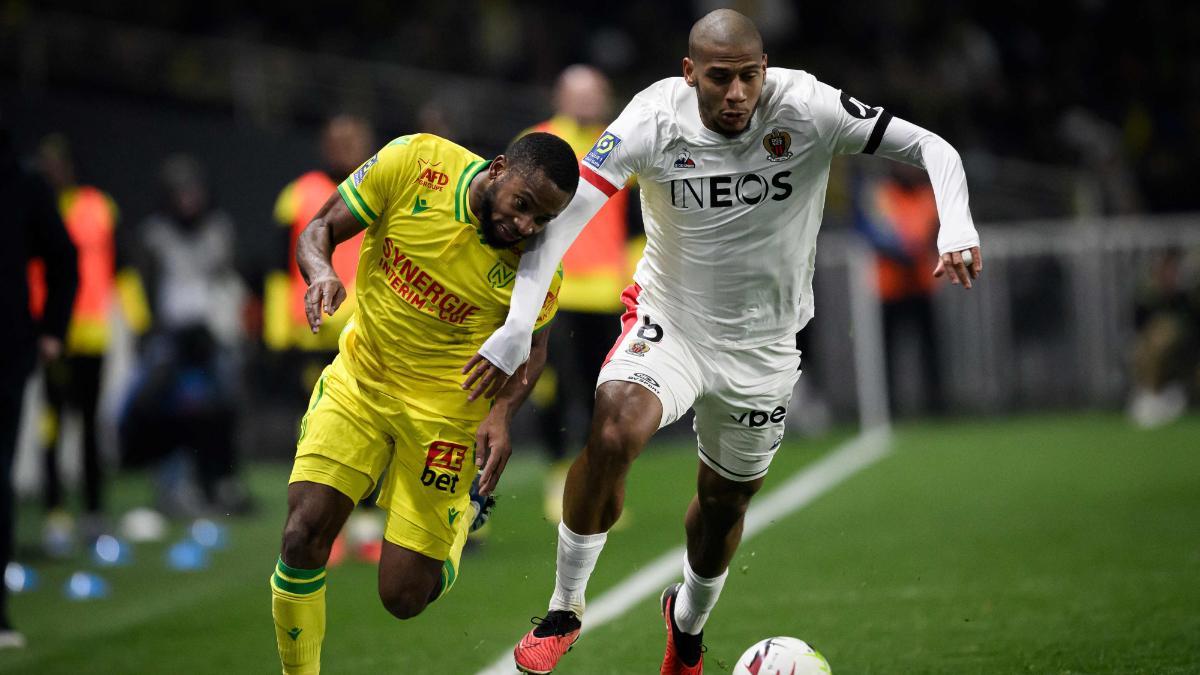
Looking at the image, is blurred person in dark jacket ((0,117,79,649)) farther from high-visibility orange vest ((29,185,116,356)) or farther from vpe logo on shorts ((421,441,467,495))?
high-visibility orange vest ((29,185,116,356))

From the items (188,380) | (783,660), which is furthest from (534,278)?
(188,380)

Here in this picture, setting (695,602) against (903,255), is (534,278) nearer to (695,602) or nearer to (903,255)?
(695,602)

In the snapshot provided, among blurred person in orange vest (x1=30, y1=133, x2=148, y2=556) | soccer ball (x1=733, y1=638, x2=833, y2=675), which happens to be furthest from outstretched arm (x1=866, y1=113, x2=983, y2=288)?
blurred person in orange vest (x1=30, y1=133, x2=148, y2=556)

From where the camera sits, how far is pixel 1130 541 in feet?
29.8

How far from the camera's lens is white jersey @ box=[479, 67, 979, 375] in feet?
18.4

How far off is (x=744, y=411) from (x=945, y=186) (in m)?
1.15

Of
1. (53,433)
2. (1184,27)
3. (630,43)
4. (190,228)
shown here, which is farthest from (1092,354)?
(53,433)

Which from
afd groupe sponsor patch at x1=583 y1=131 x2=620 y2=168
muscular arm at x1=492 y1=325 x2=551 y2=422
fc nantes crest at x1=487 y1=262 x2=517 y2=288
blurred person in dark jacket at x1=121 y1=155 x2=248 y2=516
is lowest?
blurred person in dark jacket at x1=121 y1=155 x2=248 y2=516

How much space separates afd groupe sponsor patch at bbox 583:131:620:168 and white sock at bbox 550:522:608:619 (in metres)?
1.41

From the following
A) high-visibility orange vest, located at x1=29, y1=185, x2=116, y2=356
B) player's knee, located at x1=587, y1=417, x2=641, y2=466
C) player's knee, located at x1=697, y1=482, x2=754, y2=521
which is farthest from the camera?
high-visibility orange vest, located at x1=29, y1=185, x2=116, y2=356

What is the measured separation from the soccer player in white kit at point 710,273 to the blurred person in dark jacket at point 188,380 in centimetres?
656

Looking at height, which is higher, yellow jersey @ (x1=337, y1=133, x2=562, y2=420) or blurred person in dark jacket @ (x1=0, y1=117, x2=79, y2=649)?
yellow jersey @ (x1=337, y1=133, x2=562, y2=420)

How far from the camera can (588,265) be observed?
10234mm

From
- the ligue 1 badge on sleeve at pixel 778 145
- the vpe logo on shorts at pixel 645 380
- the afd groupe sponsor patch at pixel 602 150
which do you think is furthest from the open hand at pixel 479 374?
the ligue 1 badge on sleeve at pixel 778 145
